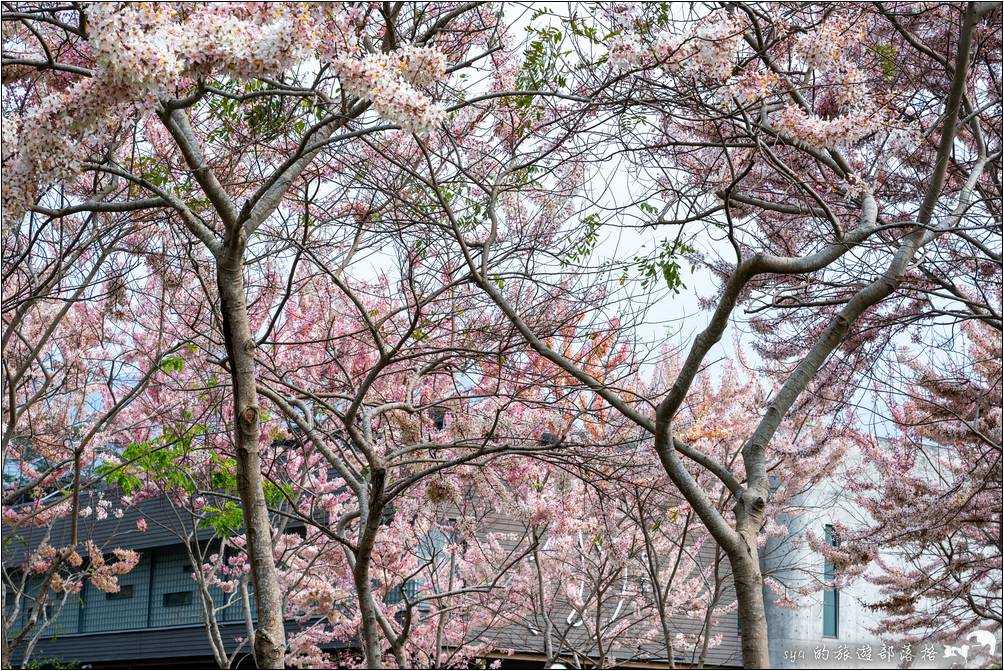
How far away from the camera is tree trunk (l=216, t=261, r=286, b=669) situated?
12.7ft

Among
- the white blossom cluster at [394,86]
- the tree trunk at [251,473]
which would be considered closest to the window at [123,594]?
the tree trunk at [251,473]

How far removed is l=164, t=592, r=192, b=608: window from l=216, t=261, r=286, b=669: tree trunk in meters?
12.4

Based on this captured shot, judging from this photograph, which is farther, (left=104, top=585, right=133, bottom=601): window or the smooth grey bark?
(left=104, top=585, right=133, bottom=601): window

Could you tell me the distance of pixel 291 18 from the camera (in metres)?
2.75

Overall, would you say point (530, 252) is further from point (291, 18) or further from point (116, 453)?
point (116, 453)

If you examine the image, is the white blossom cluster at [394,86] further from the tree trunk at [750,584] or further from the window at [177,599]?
the window at [177,599]

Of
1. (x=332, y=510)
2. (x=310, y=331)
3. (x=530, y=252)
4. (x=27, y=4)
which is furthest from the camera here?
(x=332, y=510)

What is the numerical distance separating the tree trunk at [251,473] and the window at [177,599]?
1241cm

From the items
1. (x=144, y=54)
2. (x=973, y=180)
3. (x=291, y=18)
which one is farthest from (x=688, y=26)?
(x=144, y=54)

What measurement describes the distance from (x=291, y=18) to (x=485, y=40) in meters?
2.37

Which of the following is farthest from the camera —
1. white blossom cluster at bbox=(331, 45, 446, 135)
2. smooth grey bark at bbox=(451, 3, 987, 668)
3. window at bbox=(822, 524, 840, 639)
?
window at bbox=(822, 524, 840, 639)

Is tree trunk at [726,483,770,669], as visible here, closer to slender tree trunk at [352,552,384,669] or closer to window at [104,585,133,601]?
slender tree trunk at [352,552,384,669]

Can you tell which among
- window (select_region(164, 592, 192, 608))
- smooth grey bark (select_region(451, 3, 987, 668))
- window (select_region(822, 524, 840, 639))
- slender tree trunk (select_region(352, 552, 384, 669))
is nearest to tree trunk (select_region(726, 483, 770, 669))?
smooth grey bark (select_region(451, 3, 987, 668))

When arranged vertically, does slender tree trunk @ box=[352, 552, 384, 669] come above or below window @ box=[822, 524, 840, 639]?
above
